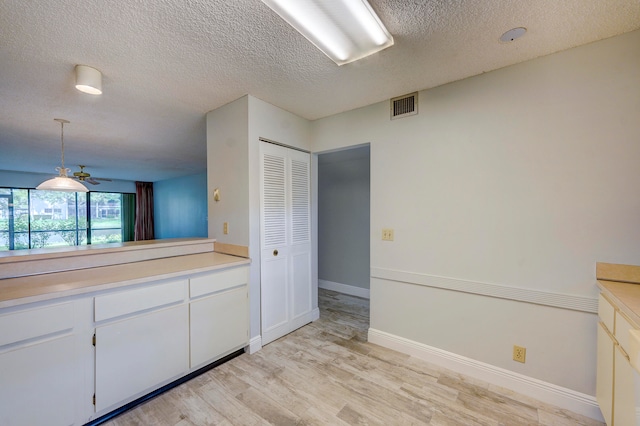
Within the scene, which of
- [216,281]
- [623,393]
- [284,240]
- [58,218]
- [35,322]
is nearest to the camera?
[623,393]

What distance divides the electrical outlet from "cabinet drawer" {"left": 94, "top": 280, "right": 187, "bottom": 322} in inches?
100

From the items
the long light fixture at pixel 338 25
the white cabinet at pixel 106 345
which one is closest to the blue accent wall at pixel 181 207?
the white cabinet at pixel 106 345

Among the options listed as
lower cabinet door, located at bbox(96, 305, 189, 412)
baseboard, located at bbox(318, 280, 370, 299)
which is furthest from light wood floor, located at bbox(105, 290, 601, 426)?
baseboard, located at bbox(318, 280, 370, 299)

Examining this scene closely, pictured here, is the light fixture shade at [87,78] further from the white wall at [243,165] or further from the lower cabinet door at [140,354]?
the lower cabinet door at [140,354]

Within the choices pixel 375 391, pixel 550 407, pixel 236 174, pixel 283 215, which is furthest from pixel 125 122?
pixel 550 407

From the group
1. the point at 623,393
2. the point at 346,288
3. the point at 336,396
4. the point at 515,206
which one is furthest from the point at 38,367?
the point at 346,288

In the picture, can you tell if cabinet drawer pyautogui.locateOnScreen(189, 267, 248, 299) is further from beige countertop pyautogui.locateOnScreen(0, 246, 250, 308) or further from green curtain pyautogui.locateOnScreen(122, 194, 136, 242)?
green curtain pyautogui.locateOnScreen(122, 194, 136, 242)

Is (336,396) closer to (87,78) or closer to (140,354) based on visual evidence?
(140,354)

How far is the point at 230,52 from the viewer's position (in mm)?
1723

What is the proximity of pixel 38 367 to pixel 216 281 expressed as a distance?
1043 mm

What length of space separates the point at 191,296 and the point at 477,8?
2.63 m

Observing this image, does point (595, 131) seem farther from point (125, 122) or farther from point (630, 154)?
A: point (125, 122)

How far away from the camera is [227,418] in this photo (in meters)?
1.64

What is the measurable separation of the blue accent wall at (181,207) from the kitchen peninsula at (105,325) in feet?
16.0
